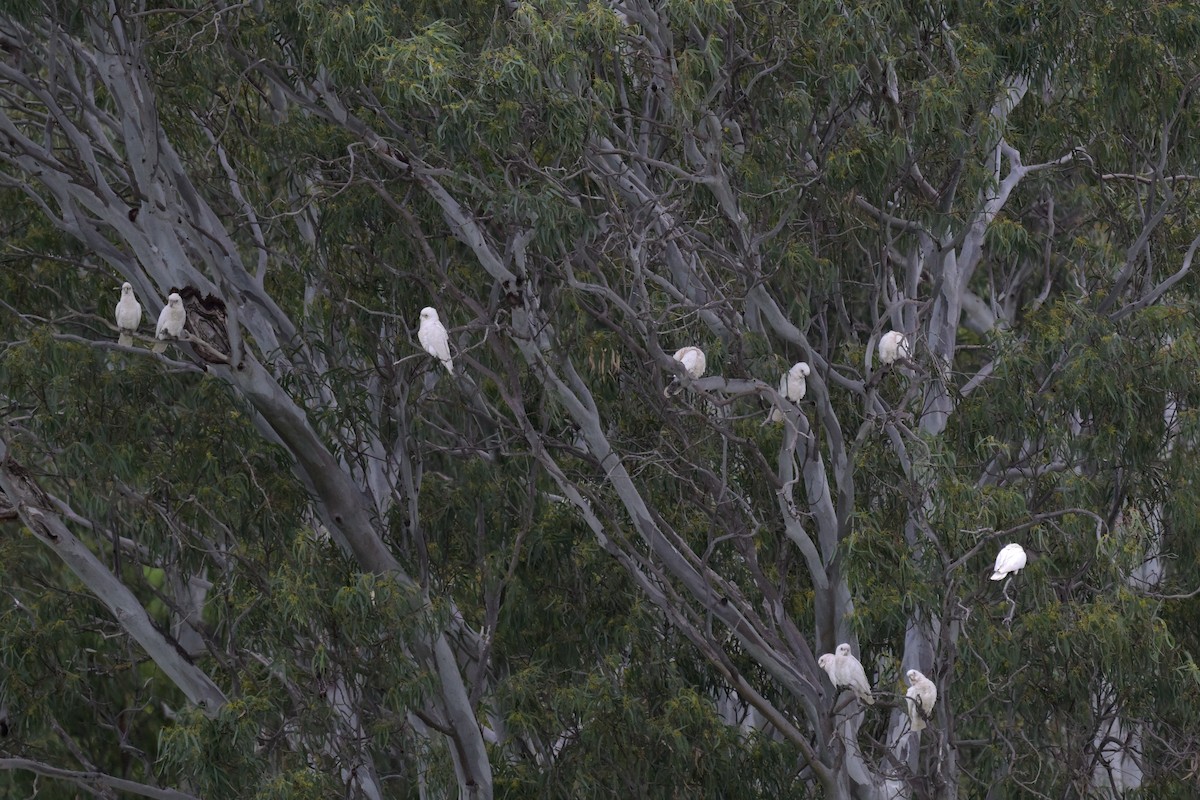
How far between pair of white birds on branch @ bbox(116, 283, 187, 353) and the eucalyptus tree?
4.8 inches

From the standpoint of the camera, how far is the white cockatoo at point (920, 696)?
6.04 m

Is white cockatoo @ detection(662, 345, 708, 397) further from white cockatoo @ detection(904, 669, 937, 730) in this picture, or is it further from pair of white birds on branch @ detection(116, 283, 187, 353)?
pair of white birds on branch @ detection(116, 283, 187, 353)

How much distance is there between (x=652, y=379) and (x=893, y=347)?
1038 millimetres

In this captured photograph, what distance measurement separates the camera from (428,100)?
20.9 feet

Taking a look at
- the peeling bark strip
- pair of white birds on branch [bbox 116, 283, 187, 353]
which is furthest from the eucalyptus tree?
pair of white birds on branch [bbox 116, 283, 187, 353]

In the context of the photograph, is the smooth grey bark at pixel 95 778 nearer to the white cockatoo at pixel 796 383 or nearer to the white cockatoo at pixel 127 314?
the white cockatoo at pixel 127 314

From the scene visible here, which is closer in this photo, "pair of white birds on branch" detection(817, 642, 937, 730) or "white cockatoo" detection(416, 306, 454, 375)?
"pair of white birds on branch" detection(817, 642, 937, 730)

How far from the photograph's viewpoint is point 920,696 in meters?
6.03

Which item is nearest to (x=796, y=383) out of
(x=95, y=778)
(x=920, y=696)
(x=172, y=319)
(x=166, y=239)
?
(x=920, y=696)

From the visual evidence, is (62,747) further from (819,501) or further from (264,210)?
(819,501)

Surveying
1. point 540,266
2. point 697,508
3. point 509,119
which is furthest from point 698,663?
point 509,119

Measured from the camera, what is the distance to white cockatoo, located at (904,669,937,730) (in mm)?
6035

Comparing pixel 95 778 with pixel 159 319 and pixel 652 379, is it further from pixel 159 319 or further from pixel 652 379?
pixel 652 379

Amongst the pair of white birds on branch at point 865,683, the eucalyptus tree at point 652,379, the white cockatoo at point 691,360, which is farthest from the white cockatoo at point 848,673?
the white cockatoo at point 691,360
